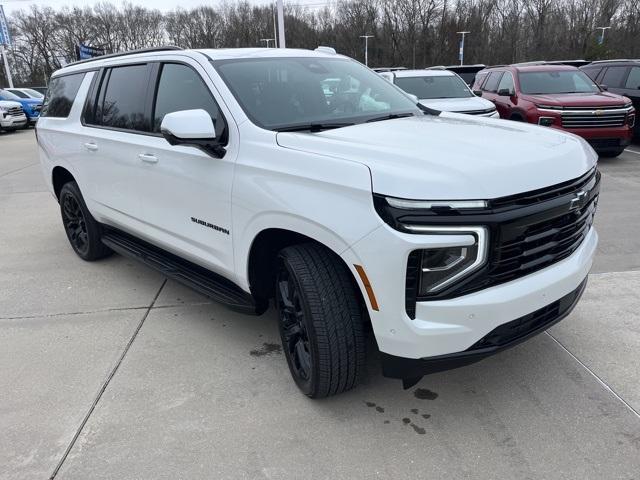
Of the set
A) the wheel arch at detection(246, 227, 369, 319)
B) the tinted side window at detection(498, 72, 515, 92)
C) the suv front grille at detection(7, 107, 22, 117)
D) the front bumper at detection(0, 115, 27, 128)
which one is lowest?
the front bumper at detection(0, 115, 27, 128)

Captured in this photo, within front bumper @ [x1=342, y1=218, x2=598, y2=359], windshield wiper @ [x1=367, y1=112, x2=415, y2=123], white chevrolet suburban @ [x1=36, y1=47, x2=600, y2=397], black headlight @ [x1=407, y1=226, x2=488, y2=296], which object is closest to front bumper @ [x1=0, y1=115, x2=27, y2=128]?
white chevrolet suburban @ [x1=36, y1=47, x2=600, y2=397]

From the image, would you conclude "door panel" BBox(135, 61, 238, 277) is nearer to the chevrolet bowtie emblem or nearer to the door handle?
the door handle

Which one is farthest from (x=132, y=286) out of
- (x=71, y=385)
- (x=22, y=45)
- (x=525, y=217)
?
(x=22, y=45)

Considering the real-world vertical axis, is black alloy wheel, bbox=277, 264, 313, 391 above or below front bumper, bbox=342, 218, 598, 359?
below

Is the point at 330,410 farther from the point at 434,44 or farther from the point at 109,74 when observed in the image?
the point at 434,44

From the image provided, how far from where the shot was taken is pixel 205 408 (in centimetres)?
292

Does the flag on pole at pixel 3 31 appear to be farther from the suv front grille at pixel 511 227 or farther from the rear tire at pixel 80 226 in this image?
the suv front grille at pixel 511 227

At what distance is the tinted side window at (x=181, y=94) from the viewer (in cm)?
326

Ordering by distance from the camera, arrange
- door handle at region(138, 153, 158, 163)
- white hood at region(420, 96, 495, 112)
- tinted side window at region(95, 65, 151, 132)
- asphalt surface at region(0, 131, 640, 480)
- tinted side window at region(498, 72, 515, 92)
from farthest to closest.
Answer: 1. tinted side window at region(498, 72, 515, 92)
2. white hood at region(420, 96, 495, 112)
3. tinted side window at region(95, 65, 151, 132)
4. door handle at region(138, 153, 158, 163)
5. asphalt surface at region(0, 131, 640, 480)

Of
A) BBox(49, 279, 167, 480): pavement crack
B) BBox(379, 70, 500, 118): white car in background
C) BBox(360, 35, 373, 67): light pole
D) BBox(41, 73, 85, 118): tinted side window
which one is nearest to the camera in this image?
BBox(49, 279, 167, 480): pavement crack

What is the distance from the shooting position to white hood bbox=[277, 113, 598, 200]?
220 centimetres

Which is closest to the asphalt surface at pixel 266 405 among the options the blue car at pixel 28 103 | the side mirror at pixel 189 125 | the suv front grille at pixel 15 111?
the side mirror at pixel 189 125

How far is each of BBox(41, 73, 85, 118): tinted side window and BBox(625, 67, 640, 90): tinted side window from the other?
10.7 meters

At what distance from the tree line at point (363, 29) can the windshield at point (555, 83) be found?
46.5 m
